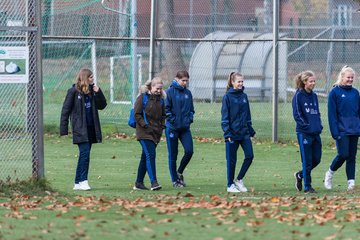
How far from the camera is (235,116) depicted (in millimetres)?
15516

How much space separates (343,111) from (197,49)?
31.3ft

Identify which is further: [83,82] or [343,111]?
[343,111]

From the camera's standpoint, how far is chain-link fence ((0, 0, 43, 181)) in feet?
47.2

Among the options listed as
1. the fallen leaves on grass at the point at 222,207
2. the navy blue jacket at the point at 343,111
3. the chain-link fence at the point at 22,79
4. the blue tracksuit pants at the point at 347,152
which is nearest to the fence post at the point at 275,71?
the blue tracksuit pants at the point at 347,152

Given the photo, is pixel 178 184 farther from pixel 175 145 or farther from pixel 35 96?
pixel 35 96

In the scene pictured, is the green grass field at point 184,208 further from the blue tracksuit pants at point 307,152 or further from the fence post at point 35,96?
the fence post at point 35,96

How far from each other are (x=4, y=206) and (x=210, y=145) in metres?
10.4

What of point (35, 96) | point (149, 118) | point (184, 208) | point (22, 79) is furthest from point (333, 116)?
point (22, 79)

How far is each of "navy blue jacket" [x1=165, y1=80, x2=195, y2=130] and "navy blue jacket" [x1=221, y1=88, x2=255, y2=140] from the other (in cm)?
86

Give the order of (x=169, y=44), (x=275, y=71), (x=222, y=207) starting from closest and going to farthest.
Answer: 1. (x=222, y=207)
2. (x=275, y=71)
3. (x=169, y=44)

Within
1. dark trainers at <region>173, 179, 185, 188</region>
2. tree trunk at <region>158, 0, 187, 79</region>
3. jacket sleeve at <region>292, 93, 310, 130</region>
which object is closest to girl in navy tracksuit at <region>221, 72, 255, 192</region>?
jacket sleeve at <region>292, 93, 310, 130</region>

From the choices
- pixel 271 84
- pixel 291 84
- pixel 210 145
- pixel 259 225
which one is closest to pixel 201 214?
pixel 259 225

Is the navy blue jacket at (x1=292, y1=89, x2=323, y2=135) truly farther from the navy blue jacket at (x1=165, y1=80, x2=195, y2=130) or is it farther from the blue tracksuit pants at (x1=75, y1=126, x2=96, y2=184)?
the blue tracksuit pants at (x1=75, y1=126, x2=96, y2=184)

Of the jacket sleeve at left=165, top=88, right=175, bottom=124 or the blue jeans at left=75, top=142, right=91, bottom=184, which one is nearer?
the blue jeans at left=75, top=142, right=91, bottom=184
